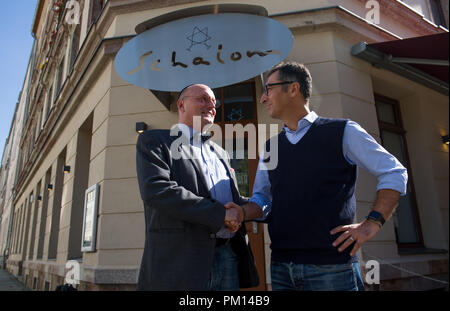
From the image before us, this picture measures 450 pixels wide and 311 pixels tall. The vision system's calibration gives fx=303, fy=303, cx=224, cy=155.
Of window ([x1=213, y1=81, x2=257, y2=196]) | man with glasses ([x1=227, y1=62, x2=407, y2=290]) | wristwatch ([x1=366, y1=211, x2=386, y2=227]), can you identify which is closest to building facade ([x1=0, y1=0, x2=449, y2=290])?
window ([x1=213, y1=81, x2=257, y2=196])

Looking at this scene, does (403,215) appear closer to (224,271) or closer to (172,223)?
(224,271)

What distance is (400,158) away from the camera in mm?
5336

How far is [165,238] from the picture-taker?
5.21ft

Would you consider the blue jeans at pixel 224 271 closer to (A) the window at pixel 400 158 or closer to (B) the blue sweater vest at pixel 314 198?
(B) the blue sweater vest at pixel 314 198

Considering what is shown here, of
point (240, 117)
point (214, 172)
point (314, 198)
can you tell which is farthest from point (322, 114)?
point (314, 198)

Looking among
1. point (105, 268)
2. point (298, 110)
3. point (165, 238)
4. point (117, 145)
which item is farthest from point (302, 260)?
point (117, 145)

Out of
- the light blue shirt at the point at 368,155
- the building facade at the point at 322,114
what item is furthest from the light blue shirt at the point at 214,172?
the building facade at the point at 322,114

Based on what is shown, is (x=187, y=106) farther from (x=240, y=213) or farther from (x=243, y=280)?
(x=243, y=280)

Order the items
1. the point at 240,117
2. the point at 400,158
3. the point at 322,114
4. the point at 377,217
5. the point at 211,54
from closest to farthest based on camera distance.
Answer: the point at 377,217, the point at 211,54, the point at 322,114, the point at 240,117, the point at 400,158

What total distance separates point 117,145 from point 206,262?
367 centimetres

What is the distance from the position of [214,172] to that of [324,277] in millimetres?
874

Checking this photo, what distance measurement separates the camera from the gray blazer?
5.06 feet

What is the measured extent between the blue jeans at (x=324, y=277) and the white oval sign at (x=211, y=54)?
2.44m

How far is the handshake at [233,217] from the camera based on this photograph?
162 cm
